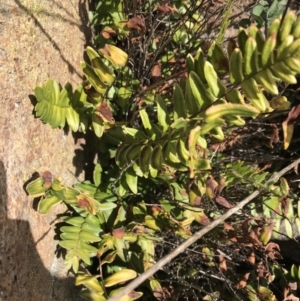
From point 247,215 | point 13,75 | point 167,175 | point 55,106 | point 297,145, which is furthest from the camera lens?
point 297,145

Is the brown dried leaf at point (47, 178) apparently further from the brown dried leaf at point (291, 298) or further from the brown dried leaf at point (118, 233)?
the brown dried leaf at point (291, 298)

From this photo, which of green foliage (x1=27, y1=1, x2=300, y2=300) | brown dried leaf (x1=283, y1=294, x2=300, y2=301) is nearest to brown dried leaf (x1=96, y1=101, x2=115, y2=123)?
green foliage (x1=27, y1=1, x2=300, y2=300)

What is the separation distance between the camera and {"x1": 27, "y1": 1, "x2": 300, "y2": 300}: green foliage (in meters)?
1.30

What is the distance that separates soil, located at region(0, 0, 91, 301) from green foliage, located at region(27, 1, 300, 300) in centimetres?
7

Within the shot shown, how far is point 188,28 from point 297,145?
0.79m

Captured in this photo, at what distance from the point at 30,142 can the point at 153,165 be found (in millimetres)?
468

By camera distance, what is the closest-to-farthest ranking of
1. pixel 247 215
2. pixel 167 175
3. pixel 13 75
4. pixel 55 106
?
pixel 13 75, pixel 55 106, pixel 167 175, pixel 247 215

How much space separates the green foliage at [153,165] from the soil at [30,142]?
66 millimetres

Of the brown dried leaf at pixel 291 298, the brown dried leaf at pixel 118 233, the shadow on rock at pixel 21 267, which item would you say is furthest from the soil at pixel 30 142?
the brown dried leaf at pixel 291 298

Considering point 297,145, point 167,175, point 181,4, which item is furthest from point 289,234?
point 181,4

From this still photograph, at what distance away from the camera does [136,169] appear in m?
1.81

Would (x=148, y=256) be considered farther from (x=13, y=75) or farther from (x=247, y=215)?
(x=13, y=75)

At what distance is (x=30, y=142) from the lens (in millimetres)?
1679

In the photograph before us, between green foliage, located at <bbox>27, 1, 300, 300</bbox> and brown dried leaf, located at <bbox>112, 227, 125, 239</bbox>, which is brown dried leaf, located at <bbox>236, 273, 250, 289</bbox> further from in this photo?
brown dried leaf, located at <bbox>112, 227, 125, 239</bbox>
